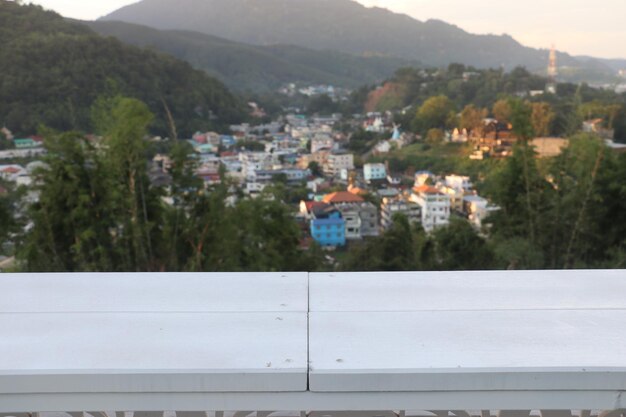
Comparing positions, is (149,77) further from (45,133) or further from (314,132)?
(314,132)

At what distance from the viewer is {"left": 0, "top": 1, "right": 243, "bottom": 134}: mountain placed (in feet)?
18.7

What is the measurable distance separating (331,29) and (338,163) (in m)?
8.83

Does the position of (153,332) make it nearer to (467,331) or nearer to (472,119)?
(467,331)

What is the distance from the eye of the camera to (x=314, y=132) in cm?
1385

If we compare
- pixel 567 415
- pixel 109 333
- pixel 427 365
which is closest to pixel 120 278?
pixel 109 333

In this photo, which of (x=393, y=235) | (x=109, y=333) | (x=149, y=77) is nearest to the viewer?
(x=109, y=333)

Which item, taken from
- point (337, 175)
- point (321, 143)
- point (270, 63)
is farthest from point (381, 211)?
point (270, 63)

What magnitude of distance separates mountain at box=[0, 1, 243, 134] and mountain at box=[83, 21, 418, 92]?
496 centimetres

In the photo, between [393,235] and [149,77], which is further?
[149,77]

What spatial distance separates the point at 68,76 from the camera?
21.1 ft

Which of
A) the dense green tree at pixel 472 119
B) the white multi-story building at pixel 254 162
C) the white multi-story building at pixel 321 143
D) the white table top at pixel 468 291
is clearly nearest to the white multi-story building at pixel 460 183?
the dense green tree at pixel 472 119

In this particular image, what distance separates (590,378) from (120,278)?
0.80m

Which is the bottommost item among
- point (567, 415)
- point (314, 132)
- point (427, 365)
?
point (314, 132)

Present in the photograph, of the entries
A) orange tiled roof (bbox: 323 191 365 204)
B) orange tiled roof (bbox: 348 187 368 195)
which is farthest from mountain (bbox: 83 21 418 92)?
orange tiled roof (bbox: 323 191 365 204)
